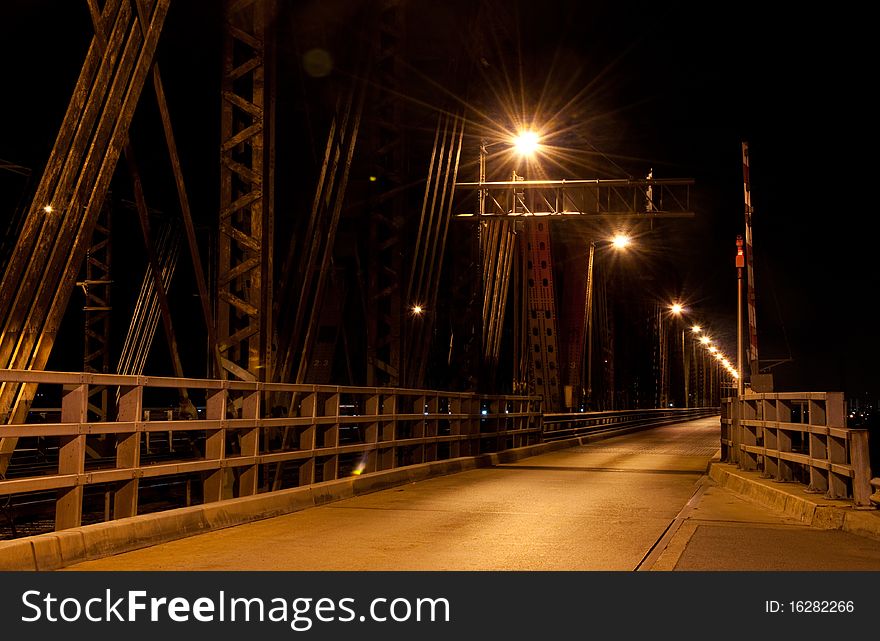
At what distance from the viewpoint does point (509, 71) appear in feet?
90.8

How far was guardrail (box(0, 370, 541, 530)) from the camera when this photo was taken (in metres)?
8.09

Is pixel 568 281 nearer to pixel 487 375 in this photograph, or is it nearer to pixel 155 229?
pixel 155 229

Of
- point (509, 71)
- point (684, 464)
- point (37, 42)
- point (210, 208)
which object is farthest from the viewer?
point (210, 208)

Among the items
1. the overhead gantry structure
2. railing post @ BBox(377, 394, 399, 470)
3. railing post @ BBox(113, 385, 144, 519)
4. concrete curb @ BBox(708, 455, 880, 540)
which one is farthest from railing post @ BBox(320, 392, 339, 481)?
the overhead gantry structure

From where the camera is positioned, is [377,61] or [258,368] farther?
[377,61]

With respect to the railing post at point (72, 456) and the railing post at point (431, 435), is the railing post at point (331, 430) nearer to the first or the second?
the railing post at point (431, 435)

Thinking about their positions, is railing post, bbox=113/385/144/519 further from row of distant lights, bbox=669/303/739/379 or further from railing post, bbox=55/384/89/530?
row of distant lights, bbox=669/303/739/379

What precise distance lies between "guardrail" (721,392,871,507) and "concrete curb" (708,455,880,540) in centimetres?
21

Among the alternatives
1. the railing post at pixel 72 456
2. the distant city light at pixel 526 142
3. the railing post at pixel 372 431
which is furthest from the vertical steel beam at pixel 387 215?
the railing post at pixel 72 456

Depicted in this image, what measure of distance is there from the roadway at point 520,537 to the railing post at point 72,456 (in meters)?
0.48
